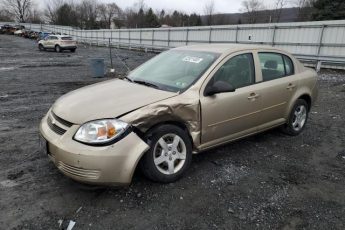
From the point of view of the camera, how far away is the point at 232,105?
418 centimetres

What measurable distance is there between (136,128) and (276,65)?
285cm

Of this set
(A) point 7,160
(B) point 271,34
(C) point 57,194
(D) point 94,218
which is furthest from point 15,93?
(B) point 271,34

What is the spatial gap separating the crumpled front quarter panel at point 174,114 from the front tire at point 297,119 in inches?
88.6

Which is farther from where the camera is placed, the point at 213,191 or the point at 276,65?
the point at 276,65

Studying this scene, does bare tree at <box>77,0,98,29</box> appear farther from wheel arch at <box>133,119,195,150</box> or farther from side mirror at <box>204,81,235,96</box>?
wheel arch at <box>133,119,195,150</box>

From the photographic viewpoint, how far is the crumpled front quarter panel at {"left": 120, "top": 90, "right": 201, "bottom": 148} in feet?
11.0

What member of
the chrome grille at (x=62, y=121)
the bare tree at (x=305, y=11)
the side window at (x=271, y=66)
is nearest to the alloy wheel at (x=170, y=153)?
the chrome grille at (x=62, y=121)

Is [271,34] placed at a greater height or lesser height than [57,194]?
greater

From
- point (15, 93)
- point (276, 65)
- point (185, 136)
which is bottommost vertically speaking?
point (15, 93)

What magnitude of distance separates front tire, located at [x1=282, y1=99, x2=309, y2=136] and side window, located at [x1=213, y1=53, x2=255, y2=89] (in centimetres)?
130

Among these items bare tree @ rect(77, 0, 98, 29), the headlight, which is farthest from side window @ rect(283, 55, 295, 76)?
bare tree @ rect(77, 0, 98, 29)

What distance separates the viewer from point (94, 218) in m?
3.05

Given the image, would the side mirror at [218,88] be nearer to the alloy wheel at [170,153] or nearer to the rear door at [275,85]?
the alloy wheel at [170,153]

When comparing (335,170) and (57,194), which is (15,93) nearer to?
(57,194)
